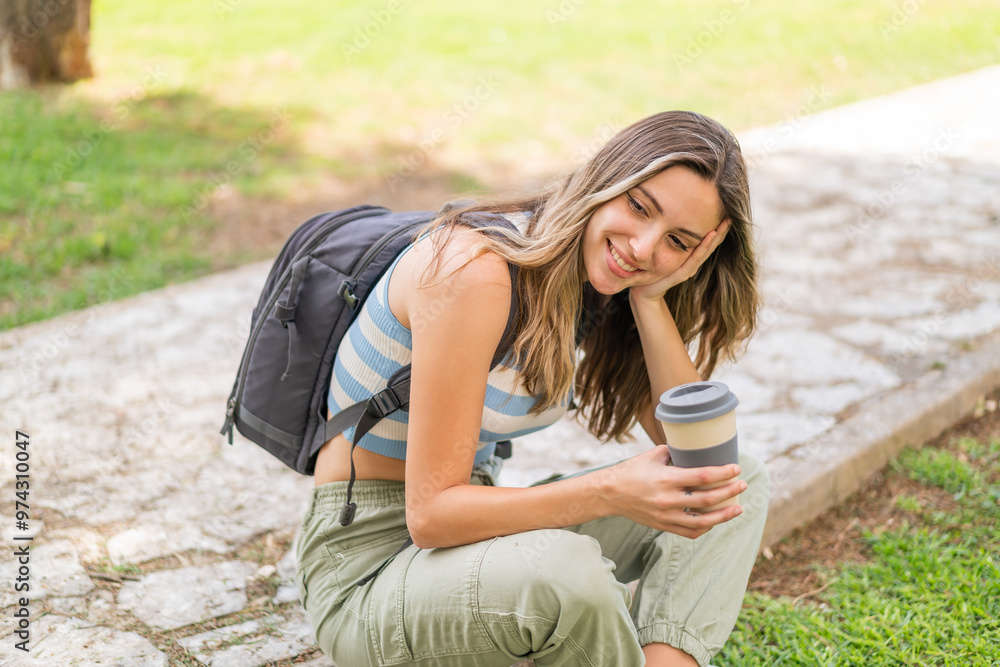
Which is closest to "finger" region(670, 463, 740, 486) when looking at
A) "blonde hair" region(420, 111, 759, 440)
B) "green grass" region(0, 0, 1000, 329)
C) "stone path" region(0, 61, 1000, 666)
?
"blonde hair" region(420, 111, 759, 440)

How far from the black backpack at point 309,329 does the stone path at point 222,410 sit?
60 centimetres

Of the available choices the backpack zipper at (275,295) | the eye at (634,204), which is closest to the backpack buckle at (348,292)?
the backpack zipper at (275,295)

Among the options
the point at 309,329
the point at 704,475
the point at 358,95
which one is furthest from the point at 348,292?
the point at 358,95

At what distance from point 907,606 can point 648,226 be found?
133 centimetres

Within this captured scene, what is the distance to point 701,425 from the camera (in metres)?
1.56

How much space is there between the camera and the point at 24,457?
9.43 ft

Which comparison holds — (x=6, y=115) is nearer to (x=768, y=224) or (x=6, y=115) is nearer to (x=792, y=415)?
(x=768, y=224)

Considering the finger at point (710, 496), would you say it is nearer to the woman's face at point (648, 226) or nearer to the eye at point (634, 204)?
the woman's face at point (648, 226)

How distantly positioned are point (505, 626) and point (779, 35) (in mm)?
8945

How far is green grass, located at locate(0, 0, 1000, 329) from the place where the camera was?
502 cm

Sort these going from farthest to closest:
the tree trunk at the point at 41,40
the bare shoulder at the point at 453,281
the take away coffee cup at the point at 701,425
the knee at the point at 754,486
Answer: the tree trunk at the point at 41,40 → the knee at the point at 754,486 → the bare shoulder at the point at 453,281 → the take away coffee cup at the point at 701,425

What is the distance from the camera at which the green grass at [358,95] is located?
5.02m

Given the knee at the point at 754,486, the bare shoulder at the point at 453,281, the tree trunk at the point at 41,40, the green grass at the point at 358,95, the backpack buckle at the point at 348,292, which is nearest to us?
the bare shoulder at the point at 453,281

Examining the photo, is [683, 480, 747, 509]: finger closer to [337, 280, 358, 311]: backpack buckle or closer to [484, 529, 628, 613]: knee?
[484, 529, 628, 613]: knee
